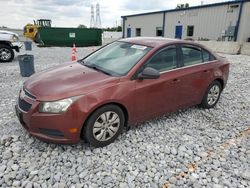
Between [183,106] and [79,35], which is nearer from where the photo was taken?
[183,106]

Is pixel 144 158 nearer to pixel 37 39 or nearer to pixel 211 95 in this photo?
pixel 211 95

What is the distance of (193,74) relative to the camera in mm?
4188

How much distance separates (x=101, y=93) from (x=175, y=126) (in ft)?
5.70

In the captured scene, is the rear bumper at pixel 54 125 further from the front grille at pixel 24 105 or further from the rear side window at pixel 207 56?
the rear side window at pixel 207 56

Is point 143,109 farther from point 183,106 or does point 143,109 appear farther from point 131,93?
point 183,106

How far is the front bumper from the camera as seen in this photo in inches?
113

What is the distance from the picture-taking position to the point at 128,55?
3.78 metres

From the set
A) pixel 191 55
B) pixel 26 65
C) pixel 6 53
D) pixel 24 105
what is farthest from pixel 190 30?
pixel 24 105

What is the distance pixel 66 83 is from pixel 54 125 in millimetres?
620

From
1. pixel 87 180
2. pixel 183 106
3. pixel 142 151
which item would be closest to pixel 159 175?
pixel 142 151

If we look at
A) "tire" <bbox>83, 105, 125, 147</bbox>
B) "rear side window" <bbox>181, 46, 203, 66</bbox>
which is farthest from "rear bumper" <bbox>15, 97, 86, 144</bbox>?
"rear side window" <bbox>181, 46, 203, 66</bbox>

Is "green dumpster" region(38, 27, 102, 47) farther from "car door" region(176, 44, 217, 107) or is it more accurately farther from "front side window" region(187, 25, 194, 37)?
"car door" region(176, 44, 217, 107)

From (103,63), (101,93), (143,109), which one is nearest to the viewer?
(101,93)

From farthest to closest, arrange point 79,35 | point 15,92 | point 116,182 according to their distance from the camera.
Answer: point 79,35 → point 15,92 → point 116,182
